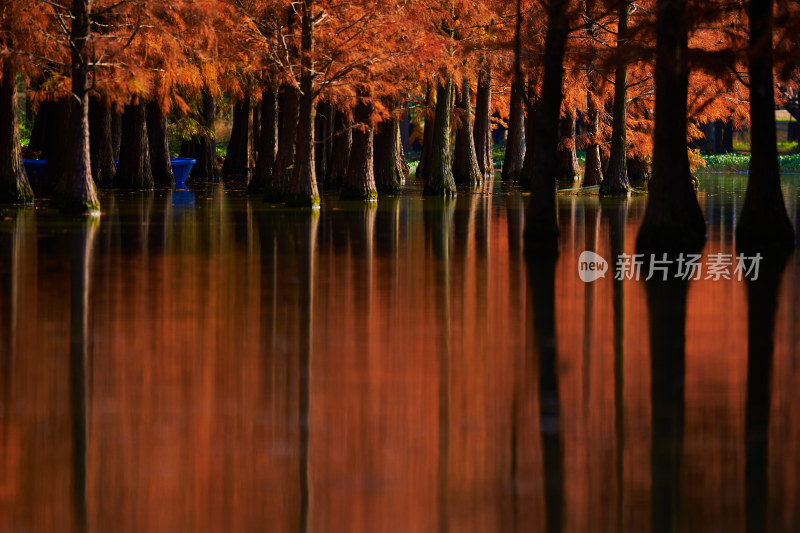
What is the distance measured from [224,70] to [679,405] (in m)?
30.3

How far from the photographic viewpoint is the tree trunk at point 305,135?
32.8m

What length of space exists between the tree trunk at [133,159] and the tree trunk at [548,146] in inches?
894

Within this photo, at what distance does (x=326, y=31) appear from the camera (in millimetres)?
33969

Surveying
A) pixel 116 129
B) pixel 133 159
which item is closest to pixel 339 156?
pixel 133 159

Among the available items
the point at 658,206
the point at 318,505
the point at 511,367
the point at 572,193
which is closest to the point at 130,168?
the point at 572,193

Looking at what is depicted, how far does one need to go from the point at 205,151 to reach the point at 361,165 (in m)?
21.2

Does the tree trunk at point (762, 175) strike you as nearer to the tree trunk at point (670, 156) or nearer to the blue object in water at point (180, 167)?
the tree trunk at point (670, 156)

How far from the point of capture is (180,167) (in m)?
50.2

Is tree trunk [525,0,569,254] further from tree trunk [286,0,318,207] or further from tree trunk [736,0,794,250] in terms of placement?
tree trunk [286,0,318,207]

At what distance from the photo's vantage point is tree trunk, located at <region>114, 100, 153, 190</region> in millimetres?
43219

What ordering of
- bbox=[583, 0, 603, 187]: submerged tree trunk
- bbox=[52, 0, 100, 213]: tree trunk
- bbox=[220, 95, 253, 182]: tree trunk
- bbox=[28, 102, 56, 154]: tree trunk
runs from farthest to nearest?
bbox=[220, 95, 253, 182]: tree trunk, bbox=[28, 102, 56, 154]: tree trunk, bbox=[583, 0, 603, 187]: submerged tree trunk, bbox=[52, 0, 100, 213]: tree trunk

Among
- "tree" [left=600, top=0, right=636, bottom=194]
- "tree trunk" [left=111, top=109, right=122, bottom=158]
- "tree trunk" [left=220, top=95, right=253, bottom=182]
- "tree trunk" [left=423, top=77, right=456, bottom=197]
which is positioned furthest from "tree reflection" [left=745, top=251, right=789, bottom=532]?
"tree trunk" [left=220, top=95, right=253, bottom=182]

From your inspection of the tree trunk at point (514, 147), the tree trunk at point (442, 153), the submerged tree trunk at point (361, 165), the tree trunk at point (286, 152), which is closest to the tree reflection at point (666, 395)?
the tree trunk at point (286, 152)

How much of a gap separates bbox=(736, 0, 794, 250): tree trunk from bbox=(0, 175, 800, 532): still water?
290 cm
